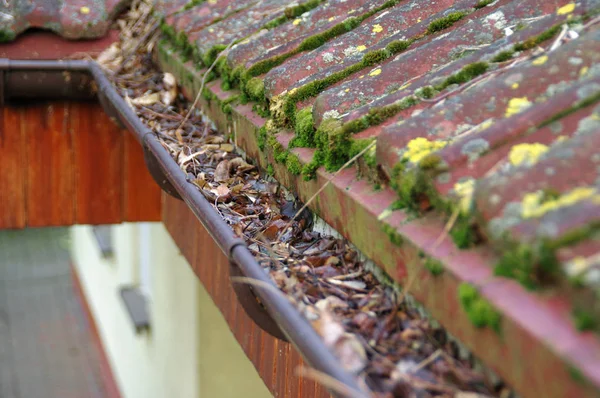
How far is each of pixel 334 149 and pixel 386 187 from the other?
0.67 ft

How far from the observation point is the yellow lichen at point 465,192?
3.84ft

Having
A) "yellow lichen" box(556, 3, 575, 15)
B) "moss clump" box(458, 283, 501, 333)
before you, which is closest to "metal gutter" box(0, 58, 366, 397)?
"moss clump" box(458, 283, 501, 333)

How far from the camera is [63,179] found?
Result: 3.62 meters

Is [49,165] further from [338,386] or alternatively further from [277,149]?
[338,386]

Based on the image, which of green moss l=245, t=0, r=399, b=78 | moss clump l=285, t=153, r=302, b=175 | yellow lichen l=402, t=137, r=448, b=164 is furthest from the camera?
green moss l=245, t=0, r=399, b=78

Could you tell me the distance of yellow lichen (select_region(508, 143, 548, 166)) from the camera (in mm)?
1199

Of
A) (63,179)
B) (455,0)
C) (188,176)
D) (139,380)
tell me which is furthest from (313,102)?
(139,380)

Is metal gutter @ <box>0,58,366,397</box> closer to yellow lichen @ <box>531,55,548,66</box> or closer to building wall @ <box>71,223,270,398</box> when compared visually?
yellow lichen @ <box>531,55,548,66</box>

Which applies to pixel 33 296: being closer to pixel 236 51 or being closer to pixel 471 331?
pixel 236 51

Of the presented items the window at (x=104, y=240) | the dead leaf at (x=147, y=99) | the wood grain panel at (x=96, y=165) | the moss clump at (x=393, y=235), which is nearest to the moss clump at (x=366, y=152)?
the moss clump at (x=393, y=235)

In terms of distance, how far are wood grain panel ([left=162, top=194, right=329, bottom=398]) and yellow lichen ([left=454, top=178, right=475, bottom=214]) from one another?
62 cm

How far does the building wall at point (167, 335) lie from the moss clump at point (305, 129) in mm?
2247

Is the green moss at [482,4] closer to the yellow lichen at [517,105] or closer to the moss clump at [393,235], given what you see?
the yellow lichen at [517,105]

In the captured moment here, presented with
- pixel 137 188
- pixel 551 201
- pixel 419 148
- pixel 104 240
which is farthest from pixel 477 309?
pixel 104 240
